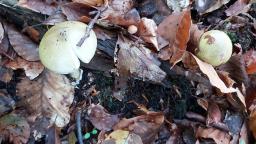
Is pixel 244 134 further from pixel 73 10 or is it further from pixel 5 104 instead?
pixel 5 104

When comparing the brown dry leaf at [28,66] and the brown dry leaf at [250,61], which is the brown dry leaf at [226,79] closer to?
the brown dry leaf at [250,61]

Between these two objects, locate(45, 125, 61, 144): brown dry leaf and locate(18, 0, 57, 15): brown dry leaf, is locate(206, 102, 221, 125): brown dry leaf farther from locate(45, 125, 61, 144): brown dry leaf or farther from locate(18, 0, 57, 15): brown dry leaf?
locate(18, 0, 57, 15): brown dry leaf

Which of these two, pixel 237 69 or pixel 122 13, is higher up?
pixel 122 13

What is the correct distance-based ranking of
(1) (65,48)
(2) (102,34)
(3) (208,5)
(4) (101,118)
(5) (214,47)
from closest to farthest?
(1) (65,48), (5) (214,47), (2) (102,34), (4) (101,118), (3) (208,5)

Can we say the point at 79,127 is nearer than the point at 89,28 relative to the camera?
No

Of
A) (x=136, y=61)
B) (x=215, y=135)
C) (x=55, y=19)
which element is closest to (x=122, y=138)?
(x=136, y=61)

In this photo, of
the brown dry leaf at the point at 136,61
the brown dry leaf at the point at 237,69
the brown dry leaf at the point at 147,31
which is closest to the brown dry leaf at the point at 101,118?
the brown dry leaf at the point at 136,61

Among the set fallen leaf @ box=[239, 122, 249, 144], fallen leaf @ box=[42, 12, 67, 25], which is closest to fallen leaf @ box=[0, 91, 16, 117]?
fallen leaf @ box=[42, 12, 67, 25]

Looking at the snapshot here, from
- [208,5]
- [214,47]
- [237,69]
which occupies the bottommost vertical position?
[237,69]
